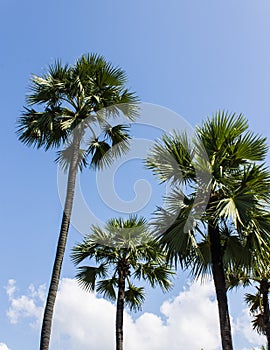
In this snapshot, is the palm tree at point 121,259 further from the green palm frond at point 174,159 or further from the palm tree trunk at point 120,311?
the green palm frond at point 174,159

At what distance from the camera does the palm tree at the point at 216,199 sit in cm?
771

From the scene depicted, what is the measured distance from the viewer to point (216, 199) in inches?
326

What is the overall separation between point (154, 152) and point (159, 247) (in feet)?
7.11

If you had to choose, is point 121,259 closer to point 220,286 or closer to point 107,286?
point 107,286


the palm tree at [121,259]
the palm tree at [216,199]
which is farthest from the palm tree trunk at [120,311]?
the palm tree at [216,199]

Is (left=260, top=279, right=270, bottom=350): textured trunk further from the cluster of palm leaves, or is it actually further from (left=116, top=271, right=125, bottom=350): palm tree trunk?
(left=116, top=271, right=125, bottom=350): palm tree trunk

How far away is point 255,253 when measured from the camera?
7.88 meters

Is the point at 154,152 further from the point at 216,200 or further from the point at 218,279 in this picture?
the point at 218,279

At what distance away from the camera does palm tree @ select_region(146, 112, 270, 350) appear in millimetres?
7711

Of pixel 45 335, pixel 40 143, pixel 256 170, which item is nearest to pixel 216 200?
pixel 256 170

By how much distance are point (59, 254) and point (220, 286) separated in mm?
3639

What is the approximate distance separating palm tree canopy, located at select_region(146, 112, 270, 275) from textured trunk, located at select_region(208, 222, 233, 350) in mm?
244

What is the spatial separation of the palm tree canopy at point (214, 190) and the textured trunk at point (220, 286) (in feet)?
0.80

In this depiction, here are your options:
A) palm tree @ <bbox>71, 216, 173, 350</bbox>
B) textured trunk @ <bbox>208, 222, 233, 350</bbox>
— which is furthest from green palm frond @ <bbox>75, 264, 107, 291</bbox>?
textured trunk @ <bbox>208, 222, 233, 350</bbox>
